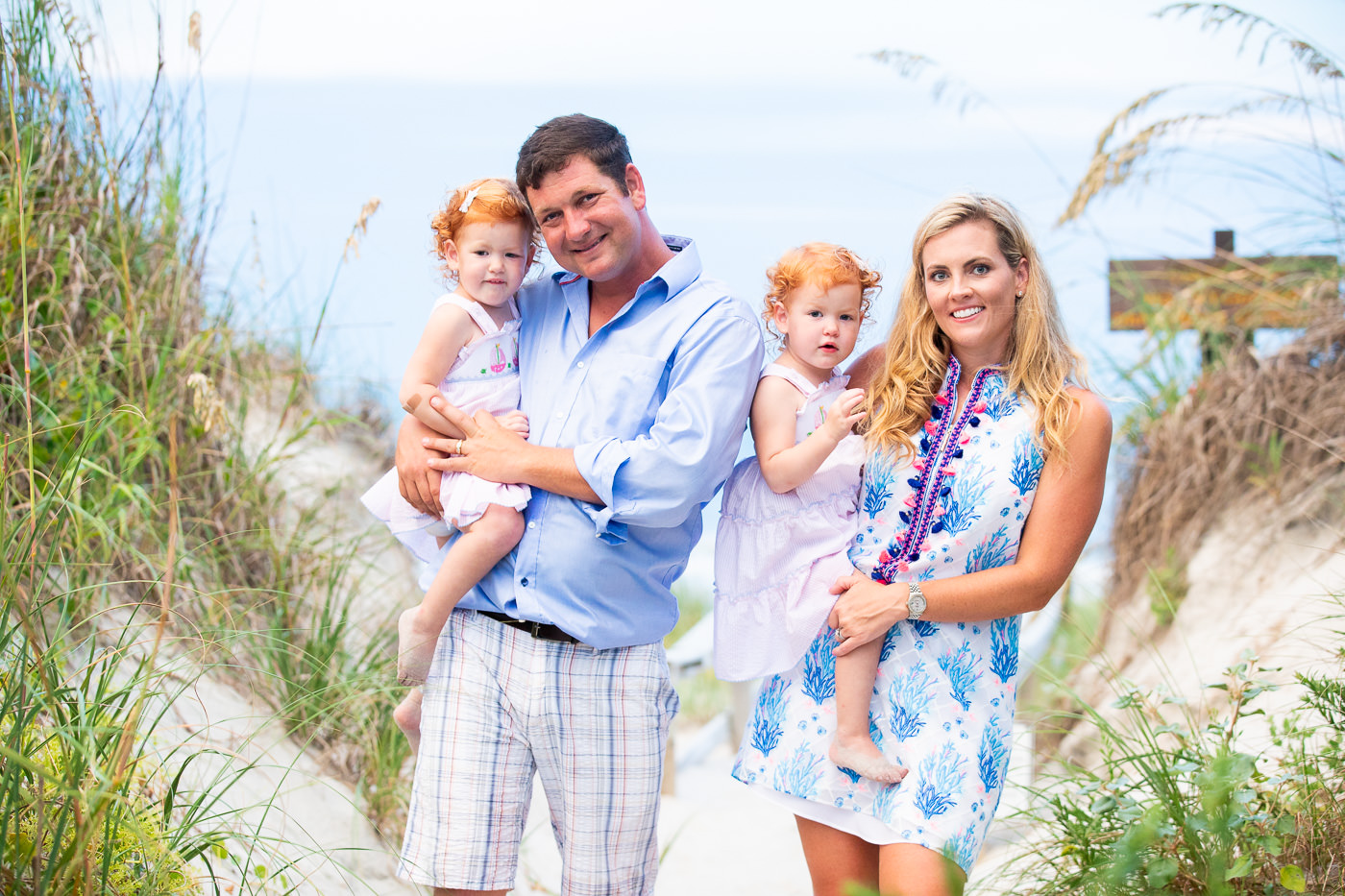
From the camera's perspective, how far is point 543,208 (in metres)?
2.52

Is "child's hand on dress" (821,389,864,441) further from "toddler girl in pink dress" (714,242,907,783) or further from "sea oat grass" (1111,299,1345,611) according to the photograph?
"sea oat grass" (1111,299,1345,611)

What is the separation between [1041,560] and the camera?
2.29 m

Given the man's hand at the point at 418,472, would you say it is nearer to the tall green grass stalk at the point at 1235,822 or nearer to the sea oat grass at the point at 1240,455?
the tall green grass stalk at the point at 1235,822

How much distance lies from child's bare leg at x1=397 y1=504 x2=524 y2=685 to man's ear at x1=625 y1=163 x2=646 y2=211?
0.77 metres

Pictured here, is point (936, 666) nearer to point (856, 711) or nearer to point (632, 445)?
point (856, 711)

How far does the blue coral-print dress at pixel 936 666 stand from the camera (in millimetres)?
2307

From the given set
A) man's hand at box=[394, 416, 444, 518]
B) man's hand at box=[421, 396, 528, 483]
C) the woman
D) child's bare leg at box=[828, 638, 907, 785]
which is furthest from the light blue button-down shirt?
child's bare leg at box=[828, 638, 907, 785]

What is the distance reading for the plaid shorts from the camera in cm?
252

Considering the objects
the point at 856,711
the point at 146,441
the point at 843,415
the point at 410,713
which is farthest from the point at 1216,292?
the point at 146,441

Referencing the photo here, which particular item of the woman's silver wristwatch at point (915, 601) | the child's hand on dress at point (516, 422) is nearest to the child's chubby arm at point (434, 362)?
the child's hand on dress at point (516, 422)

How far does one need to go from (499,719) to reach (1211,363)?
14.1ft

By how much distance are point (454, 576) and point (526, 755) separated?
1.45ft

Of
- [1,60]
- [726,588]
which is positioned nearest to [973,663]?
[726,588]

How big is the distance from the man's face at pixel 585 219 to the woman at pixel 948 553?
646 mm
